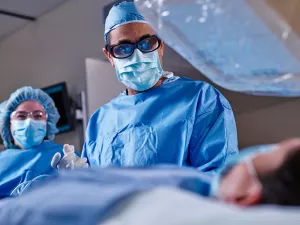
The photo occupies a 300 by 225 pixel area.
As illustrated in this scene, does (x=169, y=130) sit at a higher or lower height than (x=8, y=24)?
lower

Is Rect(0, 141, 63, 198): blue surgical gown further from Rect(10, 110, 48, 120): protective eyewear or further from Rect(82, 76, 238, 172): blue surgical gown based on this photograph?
Rect(82, 76, 238, 172): blue surgical gown

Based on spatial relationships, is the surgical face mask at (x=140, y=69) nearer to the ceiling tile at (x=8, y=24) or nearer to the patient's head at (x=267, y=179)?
the patient's head at (x=267, y=179)

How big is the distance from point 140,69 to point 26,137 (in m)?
0.91

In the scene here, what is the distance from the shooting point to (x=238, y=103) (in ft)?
7.64

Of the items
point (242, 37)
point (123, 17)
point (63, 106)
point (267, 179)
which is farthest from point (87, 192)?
point (63, 106)

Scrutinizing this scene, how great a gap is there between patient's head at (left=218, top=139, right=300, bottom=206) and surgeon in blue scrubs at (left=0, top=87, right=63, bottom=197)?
151 cm

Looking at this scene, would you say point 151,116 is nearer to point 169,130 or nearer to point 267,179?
point 169,130

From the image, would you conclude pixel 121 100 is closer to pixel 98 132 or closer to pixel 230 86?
pixel 98 132

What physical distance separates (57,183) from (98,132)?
84 centimetres

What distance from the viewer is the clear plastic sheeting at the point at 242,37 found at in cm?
83

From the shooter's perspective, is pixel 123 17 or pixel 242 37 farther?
pixel 123 17

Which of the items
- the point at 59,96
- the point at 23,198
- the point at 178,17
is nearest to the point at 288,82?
the point at 178,17

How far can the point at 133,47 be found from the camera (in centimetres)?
137

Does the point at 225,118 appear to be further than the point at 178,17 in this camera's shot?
Yes
